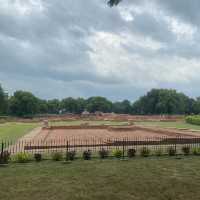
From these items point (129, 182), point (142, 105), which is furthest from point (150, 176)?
point (142, 105)

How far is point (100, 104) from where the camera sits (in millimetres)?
120062

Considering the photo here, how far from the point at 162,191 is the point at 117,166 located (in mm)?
3499

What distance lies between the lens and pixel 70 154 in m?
12.9

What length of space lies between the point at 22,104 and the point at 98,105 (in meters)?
33.9

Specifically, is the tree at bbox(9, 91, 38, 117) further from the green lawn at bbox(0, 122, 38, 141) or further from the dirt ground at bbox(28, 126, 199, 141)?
the dirt ground at bbox(28, 126, 199, 141)

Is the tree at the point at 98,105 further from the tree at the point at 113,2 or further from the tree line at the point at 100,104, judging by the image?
the tree at the point at 113,2

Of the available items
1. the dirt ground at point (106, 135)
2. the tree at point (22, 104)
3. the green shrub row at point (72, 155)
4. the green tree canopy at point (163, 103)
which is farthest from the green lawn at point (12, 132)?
the green tree canopy at point (163, 103)

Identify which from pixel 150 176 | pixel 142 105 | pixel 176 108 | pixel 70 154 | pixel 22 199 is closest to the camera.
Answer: pixel 22 199

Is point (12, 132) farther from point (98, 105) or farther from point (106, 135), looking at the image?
point (98, 105)

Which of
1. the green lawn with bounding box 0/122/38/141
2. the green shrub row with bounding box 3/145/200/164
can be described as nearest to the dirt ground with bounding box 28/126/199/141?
the green lawn with bounding box 0/122/38/141

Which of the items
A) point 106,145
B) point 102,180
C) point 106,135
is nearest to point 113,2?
point 102,180

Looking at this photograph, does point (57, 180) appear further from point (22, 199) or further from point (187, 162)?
point (187, 162)

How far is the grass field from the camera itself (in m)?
7.49

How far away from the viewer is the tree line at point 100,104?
96.1 m
